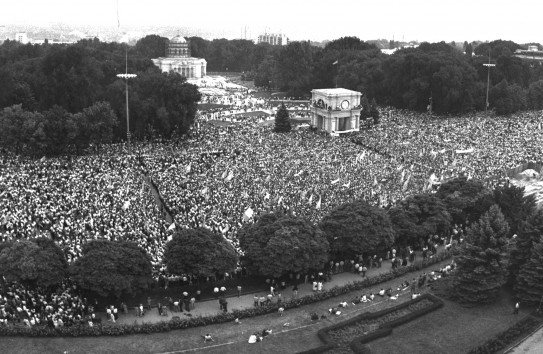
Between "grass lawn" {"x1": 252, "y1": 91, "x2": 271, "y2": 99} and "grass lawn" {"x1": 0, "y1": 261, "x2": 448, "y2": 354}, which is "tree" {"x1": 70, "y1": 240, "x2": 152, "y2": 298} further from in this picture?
"grass lawn" {"x1": 252, "y1": 91, "x2": 271, "y2": 99}

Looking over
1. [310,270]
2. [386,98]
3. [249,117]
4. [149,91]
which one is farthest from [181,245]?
[386,98]

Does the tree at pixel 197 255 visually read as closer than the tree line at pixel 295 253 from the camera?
No

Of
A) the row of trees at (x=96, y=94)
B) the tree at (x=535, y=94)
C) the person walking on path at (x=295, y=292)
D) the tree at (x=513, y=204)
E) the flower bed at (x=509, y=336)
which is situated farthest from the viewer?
the tree at (x=535, y=94)

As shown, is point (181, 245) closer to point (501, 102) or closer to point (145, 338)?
point (145, 338)

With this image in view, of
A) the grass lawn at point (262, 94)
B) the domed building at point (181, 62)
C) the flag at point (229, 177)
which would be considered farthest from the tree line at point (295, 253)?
the domed building at point (181, 62)

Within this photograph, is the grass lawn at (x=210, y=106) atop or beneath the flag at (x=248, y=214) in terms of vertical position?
atop

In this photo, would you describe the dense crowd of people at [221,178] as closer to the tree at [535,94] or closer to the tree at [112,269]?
the tree at [112,269]

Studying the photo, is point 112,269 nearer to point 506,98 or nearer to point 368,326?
point 368,326

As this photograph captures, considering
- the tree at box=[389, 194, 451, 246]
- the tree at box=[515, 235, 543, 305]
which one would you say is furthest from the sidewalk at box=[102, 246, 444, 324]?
the tree at box=[515, 235, 543, 305]

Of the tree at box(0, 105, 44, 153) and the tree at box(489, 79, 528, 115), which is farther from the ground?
the tree at box(489, 79, 528, 115)
